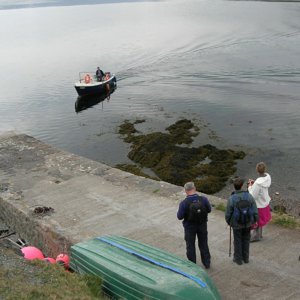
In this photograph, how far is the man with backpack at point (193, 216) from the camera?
7137mm

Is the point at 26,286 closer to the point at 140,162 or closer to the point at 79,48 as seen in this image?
the point at 140,162

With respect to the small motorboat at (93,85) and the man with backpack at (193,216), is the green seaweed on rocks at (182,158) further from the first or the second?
the small motorboat at (93,85)

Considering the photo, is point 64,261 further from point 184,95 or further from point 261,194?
point 184,95

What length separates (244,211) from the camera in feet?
23.9

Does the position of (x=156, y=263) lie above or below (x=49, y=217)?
above

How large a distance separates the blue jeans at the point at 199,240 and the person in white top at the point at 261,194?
121 cm

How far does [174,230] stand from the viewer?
9.71 meters

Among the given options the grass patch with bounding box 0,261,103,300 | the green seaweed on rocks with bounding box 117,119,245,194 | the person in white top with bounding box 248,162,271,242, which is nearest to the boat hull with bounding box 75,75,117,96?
the green seaweed on rocks with bounding box 117,119,245,194

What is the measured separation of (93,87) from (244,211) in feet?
100

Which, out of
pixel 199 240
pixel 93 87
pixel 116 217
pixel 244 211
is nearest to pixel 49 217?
pixel 116 217

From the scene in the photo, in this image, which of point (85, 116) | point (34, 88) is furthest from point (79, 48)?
point (85, 116)

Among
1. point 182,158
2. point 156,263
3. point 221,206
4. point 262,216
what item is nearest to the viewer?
point 156,263

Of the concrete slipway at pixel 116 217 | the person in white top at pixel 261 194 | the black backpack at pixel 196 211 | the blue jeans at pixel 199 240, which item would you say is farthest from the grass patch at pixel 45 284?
the person in white top at pixel 261 194

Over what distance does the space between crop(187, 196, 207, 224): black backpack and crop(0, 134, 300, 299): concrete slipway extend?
1198mm
